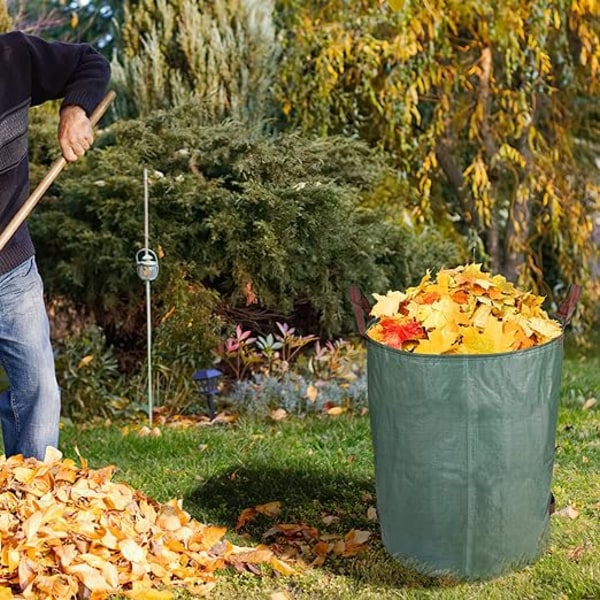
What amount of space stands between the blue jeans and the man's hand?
38cm

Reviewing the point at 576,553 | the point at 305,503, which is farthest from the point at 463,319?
the point at 305,503

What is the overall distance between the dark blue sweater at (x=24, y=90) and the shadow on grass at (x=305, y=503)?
112 centimetres

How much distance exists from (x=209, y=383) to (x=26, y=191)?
1.73 metres

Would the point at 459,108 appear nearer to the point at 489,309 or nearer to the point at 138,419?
the point at 138,419

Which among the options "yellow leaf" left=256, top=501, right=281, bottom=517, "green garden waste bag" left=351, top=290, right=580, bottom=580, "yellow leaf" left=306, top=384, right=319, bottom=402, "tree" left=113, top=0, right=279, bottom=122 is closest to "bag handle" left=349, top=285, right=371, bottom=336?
"green garden waste bag" left=351, top=290, right=580, bottom=580

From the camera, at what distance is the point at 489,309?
9.57ft

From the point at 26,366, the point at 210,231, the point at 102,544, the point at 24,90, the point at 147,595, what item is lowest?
A: the point at 147,595

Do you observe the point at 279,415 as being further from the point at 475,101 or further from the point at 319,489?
the point at 475,101

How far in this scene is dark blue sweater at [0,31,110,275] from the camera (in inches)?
123

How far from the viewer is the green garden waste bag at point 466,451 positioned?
9.04ft

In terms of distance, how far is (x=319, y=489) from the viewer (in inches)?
147

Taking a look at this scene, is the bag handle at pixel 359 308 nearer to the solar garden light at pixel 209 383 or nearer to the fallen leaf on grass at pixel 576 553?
the fallen leaf on grass at pixel 576 553

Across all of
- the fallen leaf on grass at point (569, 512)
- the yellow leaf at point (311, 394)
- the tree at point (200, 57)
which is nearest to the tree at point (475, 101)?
the tree at point (200, 57)

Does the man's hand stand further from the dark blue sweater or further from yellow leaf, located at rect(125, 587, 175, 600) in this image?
yellow leaf, located at rect(125, 587, 175, 600)
